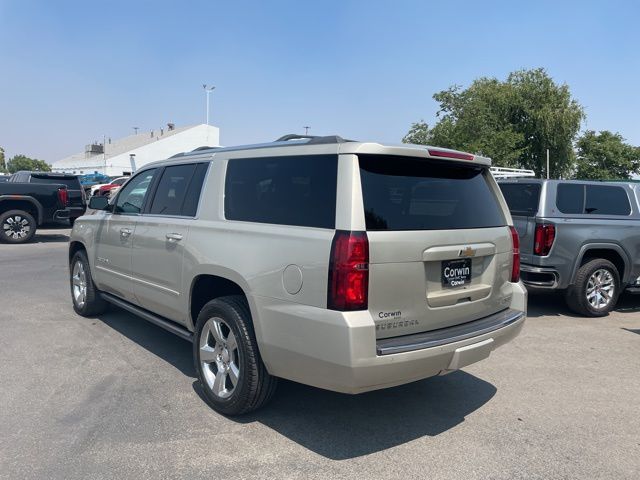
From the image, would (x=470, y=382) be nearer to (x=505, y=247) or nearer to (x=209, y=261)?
(x=505, y=247)

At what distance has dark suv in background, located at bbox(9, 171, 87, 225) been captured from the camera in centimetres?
1491

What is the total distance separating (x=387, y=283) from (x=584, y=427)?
197 centimetres

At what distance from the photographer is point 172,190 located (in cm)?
464

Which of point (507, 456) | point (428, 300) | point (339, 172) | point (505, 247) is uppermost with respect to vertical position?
point (339, 172)

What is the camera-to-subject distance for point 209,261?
379 cm

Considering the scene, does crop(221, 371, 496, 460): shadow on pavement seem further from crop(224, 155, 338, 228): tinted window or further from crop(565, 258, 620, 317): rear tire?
crop(565, 258, 620, 317): rear tire

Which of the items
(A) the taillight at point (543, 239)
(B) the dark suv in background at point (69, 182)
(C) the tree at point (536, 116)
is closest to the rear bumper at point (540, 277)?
(A) the taillight at point (543, 239)

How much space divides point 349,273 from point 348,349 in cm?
42

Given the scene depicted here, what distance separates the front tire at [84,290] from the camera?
6.04 metres

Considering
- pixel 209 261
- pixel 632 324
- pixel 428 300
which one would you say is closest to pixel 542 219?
pixel 632 324

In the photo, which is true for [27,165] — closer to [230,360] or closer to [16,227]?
[16,227]

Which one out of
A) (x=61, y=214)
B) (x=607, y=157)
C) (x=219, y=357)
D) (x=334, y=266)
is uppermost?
(x=607, y=157)

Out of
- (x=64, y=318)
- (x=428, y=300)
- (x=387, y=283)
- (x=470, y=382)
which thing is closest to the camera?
(x=387, y=283)

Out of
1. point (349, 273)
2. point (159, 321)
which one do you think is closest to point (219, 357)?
point (159, 321)
